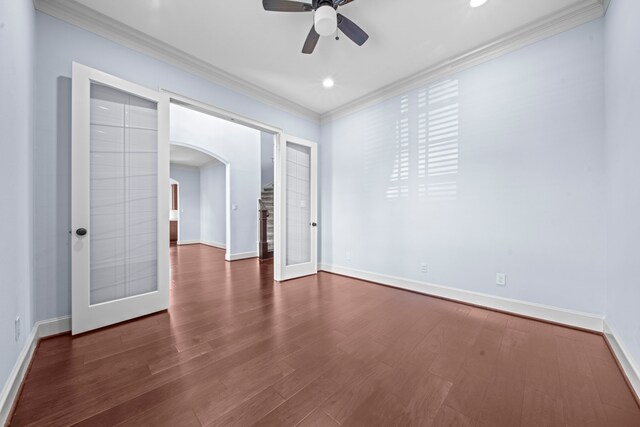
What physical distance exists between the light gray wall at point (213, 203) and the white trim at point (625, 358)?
25.8 ft

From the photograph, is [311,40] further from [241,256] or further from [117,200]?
[241,256]

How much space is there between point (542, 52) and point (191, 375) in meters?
4.27

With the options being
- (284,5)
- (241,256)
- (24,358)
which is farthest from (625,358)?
(241,256)

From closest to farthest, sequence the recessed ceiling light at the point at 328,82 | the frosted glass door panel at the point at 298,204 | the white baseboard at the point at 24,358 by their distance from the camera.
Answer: the white baseboard at the point at 24,358 → the recessed ceiling light at the point at 328,82 → the frosted glass door panel at the point at 298,204

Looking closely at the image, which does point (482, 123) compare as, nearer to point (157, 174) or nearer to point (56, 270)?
point (157, 174)

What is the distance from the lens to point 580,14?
2.26 m

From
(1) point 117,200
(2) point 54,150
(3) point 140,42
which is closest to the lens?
(2) point 54,150

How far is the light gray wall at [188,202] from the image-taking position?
8539 mm

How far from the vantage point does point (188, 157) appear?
737 centimetres

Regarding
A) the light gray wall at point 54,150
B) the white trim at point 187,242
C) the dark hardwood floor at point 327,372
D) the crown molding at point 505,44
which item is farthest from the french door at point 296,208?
the white trim at point 187,242

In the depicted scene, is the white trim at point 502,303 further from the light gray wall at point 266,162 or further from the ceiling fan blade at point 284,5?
the light gray wall at point 266,162

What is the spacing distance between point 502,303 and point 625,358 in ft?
3.24

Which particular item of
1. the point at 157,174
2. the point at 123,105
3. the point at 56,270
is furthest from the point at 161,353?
the point at 123,105

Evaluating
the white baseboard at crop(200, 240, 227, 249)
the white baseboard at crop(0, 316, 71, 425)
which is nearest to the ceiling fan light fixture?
the white baseboard at crop(0, 316, 71, 425)
